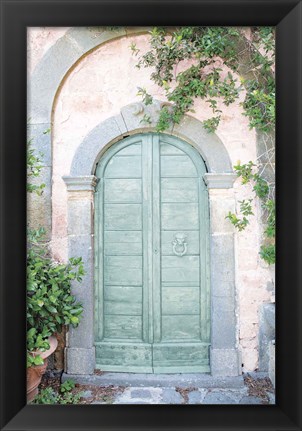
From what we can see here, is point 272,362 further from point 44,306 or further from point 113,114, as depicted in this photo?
point 113,114

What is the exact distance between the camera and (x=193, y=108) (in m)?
3.17

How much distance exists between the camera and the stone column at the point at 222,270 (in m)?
3.13

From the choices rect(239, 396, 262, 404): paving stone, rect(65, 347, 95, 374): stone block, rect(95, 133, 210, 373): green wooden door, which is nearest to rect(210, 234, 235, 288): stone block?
rect(95, 133, 210, 373): green wooden door

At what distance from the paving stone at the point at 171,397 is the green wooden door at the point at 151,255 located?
224 mm

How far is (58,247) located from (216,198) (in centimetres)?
139

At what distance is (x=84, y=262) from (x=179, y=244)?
81cm

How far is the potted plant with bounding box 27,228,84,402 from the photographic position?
2.64 m

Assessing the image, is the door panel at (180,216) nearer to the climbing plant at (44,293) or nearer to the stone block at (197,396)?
the climbing plant at (44,293)

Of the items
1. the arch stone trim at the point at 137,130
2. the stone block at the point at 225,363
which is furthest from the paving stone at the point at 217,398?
the arch stone trim at the point at 137,130

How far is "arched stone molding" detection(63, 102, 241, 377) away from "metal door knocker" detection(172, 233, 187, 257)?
0.23 m

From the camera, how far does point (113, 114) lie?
10.4ft

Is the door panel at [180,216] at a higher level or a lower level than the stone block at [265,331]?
higher
